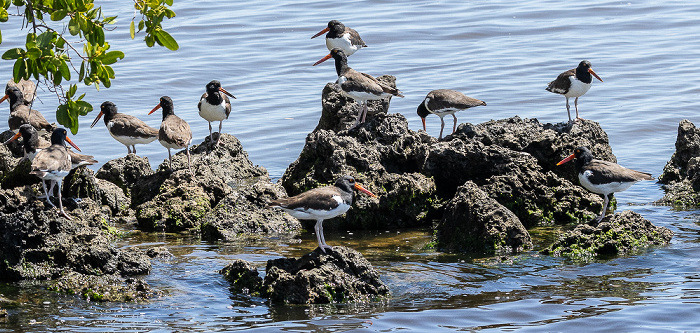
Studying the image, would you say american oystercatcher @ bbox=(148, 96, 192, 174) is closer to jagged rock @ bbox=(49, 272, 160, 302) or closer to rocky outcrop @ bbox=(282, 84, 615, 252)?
rocky outcrop @ bbox=(282, 84, 615, 252)

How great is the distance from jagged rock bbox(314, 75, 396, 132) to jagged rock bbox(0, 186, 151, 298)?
5.92 m

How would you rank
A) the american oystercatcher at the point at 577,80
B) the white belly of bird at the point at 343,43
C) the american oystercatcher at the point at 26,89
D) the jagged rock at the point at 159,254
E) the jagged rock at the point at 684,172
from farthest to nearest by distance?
the white belly of bird at the point at 343,43, the american oystercatcher at the point at 26,89, the american oystercatcher at the point at 577,80, the jagged rock at the point at 684,172, the jagged rock at the point at 159,254

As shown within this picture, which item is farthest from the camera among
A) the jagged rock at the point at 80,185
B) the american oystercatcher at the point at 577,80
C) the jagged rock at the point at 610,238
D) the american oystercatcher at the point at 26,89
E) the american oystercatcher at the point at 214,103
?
the american oystercatcher at the point at 26,89

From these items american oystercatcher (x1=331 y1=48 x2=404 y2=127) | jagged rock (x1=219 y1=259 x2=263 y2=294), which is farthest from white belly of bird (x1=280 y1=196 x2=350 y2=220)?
american oystercatcher (x1=331 y1=48 x2=404 y2=127)

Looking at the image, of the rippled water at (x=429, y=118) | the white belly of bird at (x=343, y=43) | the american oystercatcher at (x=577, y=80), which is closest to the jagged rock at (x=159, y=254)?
the rippled water at (x=429, y=118)

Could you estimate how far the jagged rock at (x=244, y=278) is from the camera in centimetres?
918

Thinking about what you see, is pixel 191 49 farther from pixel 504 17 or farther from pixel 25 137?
pixel 25 137

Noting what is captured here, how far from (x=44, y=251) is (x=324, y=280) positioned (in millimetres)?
3099

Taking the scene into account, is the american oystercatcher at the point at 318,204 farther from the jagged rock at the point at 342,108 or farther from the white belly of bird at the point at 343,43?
the white belly of bird at the point at 343,43

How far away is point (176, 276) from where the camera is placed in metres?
9.75

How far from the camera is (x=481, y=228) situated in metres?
10.8

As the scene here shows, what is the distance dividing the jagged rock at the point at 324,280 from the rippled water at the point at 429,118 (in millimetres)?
164

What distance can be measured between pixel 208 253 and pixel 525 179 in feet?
14.7

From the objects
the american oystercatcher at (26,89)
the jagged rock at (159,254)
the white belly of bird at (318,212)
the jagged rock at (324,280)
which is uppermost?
the american oystercatcher at (26,89)
